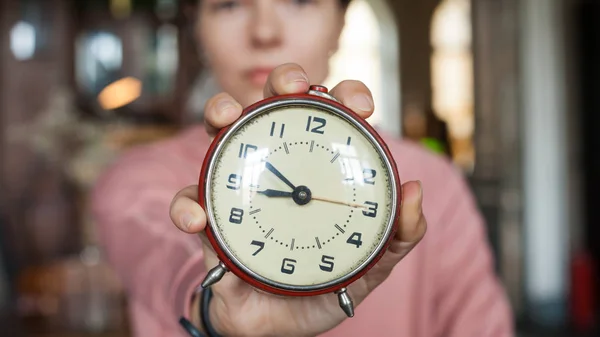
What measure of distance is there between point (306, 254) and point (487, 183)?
4071mm

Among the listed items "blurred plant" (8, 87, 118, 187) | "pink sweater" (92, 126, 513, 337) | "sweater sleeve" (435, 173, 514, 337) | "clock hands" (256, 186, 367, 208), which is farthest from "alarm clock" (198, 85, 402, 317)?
"blurred plant" (8, 87, 118, 187)

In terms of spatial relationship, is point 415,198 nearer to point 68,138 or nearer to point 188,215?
point 188,215

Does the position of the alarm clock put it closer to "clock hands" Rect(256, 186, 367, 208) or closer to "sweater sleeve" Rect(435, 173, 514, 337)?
"clock hands" Rect(256, 186, 367, 208)

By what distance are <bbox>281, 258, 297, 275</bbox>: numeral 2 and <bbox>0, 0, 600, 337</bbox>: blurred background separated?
3.58m

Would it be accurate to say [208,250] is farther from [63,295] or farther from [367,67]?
[367,67]

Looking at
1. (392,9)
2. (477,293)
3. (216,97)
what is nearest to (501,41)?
(392,9)

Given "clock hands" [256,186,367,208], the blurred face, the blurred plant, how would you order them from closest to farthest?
1. "clock hands" [256,186,367,208]
2. the blurred face
3. the blurred plant

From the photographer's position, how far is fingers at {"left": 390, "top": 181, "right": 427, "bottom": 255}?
0.49m

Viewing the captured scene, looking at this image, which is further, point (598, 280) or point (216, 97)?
point (598, 280)

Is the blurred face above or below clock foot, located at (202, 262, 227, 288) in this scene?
above

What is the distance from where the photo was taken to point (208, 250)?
53 centimetres

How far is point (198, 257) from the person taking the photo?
0.62 m

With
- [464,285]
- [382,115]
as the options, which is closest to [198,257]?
[464,285]

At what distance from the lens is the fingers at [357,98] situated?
501 millimetres
